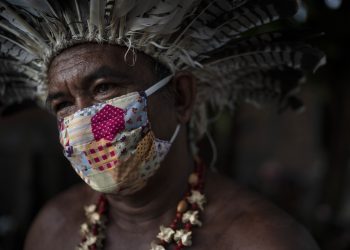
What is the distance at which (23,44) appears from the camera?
2.90 m

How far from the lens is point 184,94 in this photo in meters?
2.97

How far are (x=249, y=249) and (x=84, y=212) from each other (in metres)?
1.19

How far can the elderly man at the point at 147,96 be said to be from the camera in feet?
8.32

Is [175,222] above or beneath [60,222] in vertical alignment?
above

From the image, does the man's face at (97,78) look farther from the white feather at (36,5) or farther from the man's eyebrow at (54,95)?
the white feather at (36,5)

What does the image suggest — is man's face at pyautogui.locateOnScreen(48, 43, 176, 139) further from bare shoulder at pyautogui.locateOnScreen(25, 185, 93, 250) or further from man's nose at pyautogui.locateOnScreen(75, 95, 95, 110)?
bare shoulder at pyautogui.locateOnScreen(25, 185, 93, 250)

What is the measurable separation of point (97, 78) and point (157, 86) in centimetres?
33

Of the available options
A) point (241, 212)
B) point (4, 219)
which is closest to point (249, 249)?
point (241, 212)

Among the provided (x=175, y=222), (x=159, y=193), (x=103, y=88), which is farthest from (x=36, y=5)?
(x=175, y=222)

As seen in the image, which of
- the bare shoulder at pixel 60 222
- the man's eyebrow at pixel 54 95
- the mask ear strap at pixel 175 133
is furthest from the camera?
the bare shoulder at pixel 60 222

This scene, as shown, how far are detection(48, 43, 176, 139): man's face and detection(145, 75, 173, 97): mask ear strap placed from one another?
0.02m

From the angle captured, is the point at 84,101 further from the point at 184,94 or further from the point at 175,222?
the point at 175,222

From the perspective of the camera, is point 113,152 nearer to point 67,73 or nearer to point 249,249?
point 67,73

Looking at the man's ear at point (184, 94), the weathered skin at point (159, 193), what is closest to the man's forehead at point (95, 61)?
the weathered skin at point (159, 193)
